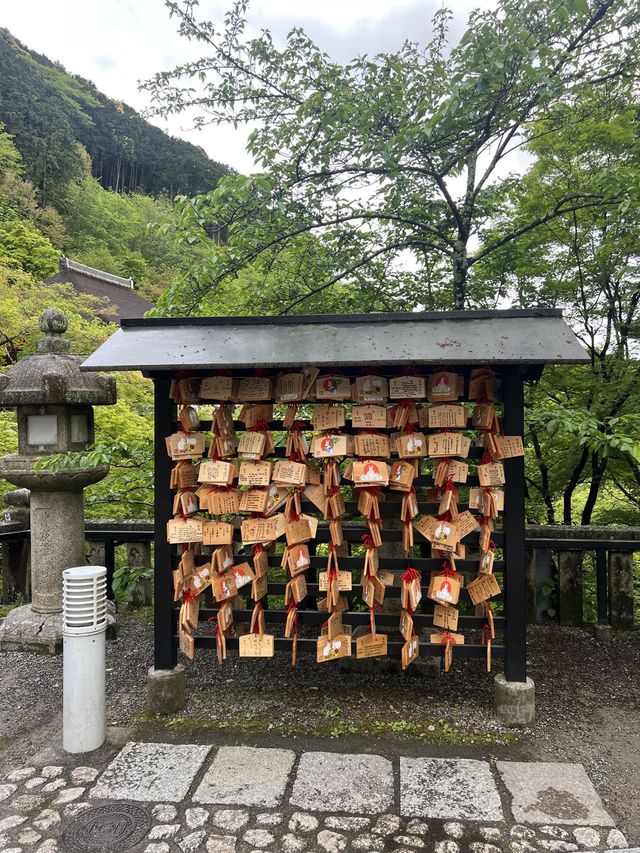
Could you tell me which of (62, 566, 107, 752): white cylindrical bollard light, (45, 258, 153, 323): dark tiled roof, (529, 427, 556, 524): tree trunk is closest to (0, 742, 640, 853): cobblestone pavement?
(62, 566, 107, 752): white cylindrical bollard light

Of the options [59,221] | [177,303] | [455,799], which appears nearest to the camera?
[455,799]

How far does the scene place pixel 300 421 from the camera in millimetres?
3613

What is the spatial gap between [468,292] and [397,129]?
6.25ft

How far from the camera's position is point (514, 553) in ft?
11.3

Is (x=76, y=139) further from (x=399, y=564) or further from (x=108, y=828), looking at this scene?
(x=108, y=828)

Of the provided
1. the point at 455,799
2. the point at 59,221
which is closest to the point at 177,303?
the point at 455,799

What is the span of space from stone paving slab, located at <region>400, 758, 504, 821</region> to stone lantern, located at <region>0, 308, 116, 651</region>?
3392mm

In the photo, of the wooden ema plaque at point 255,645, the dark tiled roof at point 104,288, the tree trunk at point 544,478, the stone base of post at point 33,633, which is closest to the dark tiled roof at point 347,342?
the wooden ema plaque at point 255,645

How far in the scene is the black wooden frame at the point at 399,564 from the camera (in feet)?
11.3

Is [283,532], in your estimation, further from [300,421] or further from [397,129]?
[397,129]

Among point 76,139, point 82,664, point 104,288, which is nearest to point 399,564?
point 82,664

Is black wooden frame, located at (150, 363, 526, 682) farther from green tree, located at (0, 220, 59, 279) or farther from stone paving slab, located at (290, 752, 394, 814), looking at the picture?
green tree, located at (0, 220, 59, 279)

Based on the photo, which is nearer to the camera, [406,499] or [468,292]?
[406,499]

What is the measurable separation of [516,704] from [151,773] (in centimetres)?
230
